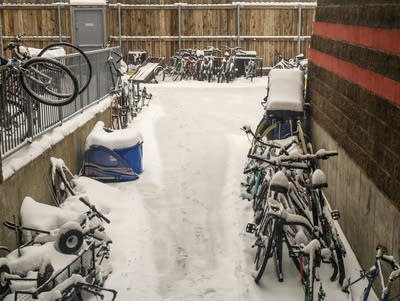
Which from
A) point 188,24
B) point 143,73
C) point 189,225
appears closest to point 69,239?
point 189,225

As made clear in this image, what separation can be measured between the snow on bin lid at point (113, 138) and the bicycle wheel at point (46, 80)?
3.20 ft

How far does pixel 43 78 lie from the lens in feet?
25.7

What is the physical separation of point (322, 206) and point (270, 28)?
17293 millimetres

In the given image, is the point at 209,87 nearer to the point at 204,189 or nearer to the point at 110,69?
the point at 110,69

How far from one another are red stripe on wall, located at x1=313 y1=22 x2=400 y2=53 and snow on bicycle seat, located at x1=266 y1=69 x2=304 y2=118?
135cm

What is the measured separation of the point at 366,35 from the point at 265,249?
8.21 ft

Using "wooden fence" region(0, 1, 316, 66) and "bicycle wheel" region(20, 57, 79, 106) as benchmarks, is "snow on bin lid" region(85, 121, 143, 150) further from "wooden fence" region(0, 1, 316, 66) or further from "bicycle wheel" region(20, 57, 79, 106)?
"wooden fence" region(0, 1, 316, 66)

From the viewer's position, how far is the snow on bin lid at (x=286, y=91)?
1019cm

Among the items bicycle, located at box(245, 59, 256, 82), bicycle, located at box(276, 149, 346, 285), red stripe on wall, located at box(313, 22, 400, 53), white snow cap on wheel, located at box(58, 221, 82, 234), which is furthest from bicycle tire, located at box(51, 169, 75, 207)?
bicycle, located at box(245, 59, 256, 82)

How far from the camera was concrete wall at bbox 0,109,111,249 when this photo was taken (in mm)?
6156

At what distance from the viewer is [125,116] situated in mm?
13297

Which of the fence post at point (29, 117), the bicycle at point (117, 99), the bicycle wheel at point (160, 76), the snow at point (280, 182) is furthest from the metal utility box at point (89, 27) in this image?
the snow at point (280, 182)

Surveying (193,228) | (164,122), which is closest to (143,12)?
(164,122)

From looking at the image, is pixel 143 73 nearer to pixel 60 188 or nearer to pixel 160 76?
pixel 160 76
